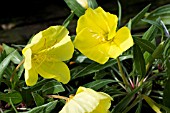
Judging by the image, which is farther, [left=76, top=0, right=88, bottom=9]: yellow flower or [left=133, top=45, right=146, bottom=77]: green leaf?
[left=76, top=0, right=88, bottom=9]: yellow flower

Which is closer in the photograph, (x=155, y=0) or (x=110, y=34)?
(x=110, y=34)

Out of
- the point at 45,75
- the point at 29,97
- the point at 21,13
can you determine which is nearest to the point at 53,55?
the point at 45,75

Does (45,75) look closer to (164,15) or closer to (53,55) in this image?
(53,55)

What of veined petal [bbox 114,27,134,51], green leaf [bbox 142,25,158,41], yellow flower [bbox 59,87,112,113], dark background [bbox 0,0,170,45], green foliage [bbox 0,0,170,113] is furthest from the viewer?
dark background [bbox 0,0,170,45]

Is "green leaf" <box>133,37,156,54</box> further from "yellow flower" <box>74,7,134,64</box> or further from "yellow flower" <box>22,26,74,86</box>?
"yellow flower" <box>22,26,74,86</box>

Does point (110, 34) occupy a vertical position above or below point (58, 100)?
above

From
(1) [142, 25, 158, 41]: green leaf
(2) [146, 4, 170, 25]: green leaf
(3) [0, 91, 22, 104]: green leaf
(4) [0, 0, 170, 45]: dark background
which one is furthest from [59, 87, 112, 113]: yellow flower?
(4) [0, 0, 170, 45]: dark background

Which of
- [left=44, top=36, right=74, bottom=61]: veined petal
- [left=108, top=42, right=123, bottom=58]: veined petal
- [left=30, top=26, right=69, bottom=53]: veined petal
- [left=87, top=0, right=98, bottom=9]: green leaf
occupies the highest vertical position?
[left=30, top=26, right=69, bottom=53]: veined petal
